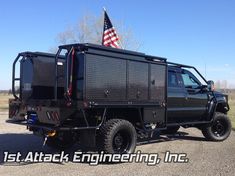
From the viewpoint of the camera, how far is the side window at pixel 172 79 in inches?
439

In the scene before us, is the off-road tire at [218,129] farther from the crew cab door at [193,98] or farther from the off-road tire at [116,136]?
the off-road tire at [116,136]

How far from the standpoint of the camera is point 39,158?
926 centimetres

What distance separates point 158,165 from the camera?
8586 millimetres

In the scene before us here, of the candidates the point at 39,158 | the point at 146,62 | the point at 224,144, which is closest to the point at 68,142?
the point at 39,158

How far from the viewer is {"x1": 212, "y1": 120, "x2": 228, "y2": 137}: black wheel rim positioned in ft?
41.8

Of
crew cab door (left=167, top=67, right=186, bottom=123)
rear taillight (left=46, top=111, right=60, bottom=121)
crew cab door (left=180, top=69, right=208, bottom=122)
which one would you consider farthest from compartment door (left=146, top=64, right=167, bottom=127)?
rear taillight (left=46, top=111, right=60, bottom=121)

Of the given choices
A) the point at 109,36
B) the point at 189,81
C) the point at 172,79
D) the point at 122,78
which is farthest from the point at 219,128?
the point at 122,78

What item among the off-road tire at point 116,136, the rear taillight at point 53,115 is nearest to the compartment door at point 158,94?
the off-road tire at point 116,136

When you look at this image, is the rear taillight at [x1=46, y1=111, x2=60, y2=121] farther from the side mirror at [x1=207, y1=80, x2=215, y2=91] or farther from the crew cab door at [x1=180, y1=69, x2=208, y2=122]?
the side mirror at [x1=207, y1=80, x2=215, y2=91]

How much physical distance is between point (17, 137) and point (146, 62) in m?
5.34

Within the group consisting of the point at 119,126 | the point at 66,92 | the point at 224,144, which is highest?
the point at 66,92

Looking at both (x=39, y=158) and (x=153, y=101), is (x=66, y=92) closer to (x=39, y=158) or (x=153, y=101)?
(x=39, y=158)

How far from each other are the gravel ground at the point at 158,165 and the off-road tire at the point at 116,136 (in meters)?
0.46

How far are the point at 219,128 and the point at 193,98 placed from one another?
1.71 meters
